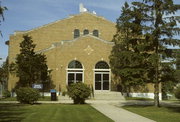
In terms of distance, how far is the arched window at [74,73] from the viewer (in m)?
40.5

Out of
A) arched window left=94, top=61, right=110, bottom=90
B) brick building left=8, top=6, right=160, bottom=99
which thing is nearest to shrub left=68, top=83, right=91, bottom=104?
brick building left=8, top=6, right=160, bottom=99

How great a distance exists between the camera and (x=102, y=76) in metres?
41.2

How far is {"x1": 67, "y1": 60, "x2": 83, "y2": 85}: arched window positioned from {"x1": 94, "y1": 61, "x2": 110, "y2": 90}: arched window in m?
1.95

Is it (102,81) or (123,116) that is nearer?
(123,116)

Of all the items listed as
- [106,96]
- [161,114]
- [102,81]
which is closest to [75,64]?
[102,81]

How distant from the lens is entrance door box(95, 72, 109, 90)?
1619 inches

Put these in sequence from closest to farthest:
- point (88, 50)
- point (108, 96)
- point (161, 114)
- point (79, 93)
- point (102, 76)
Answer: point (161, 114) < point (79, 93) < point (108, 96) < point (102, 76) < point (88, 50)

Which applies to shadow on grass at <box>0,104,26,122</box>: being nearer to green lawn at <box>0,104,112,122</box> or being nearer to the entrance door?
green lawn at <box>0,104,112,122</box>

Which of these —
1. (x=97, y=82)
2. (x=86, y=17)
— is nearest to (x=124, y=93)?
(x=97, y=82)

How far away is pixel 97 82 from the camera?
135 feet

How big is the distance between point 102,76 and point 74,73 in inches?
143

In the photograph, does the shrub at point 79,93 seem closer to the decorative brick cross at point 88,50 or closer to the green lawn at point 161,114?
the green lawn at point 161,114

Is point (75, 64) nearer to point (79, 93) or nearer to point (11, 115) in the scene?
point (79, 93)

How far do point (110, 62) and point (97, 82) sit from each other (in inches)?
120
